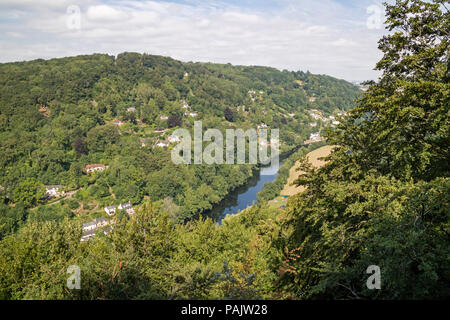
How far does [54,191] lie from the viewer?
48938 mm

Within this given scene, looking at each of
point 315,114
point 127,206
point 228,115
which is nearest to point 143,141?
point 127,206

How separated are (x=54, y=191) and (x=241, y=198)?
3331 centimetres

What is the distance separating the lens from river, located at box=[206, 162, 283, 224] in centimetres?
4347

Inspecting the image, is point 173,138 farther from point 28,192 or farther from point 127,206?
point 28,192

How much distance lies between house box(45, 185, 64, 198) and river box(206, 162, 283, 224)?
27.3 meters

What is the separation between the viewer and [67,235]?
11430 millimetres

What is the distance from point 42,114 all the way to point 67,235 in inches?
2890

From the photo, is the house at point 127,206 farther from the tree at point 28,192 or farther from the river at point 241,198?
the tree at point 28,192

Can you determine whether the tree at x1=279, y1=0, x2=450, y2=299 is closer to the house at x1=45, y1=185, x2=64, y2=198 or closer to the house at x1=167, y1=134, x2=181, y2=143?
the house at x1=45, y1=185, x2=64, y2=198

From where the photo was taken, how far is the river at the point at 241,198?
43.5 meters

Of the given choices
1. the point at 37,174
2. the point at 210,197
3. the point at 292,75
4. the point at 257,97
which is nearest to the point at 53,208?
the point at 37,174

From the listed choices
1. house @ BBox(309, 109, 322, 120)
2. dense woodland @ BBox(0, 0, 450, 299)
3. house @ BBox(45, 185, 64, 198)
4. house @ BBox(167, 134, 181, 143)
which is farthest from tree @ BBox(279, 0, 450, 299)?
house @ BBox(309, 109, 322, 120)

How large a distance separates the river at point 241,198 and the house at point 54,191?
27326 mm

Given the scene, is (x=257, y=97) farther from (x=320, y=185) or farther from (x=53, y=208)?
(x=320, y=185)
